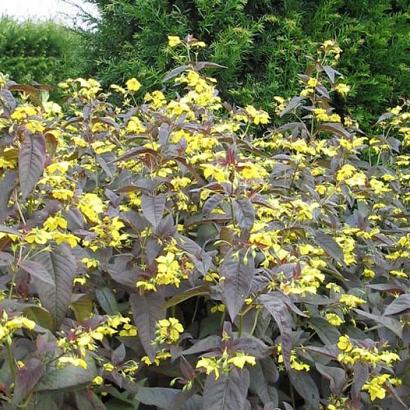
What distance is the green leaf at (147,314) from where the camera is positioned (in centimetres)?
172

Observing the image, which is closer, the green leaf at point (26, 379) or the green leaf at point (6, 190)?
the green leaf at point (26, 379)

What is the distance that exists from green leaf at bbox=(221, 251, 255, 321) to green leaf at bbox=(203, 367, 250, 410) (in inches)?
5.7

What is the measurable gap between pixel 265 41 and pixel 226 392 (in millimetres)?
3303

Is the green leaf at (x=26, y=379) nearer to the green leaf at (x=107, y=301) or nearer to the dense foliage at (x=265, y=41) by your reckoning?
the green leaf at (x=107, y=301)

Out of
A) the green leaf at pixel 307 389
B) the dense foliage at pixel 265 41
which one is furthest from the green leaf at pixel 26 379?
the dense foliage at pixel 265 41

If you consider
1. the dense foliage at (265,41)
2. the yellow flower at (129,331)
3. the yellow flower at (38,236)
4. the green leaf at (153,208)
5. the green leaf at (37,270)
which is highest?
the dense foliage at (265,41)

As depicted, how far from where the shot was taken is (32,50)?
9.97 metres

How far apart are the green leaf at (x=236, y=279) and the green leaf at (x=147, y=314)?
1.05ft

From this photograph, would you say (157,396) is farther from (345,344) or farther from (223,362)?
(345,344)

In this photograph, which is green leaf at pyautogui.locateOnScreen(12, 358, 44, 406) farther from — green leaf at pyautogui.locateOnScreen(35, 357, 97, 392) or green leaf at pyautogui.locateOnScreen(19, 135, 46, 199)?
green leaf at pyautogui.locateOnScreen(19, 135, 46, 199)

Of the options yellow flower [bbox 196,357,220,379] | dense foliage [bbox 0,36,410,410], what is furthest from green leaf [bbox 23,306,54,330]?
yellow flower [bbox 196,357,220,379]

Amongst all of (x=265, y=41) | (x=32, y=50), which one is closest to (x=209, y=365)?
(x=265, y=41)

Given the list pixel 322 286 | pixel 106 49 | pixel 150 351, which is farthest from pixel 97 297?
pixel 106 49

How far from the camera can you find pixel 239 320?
5.56 ft
